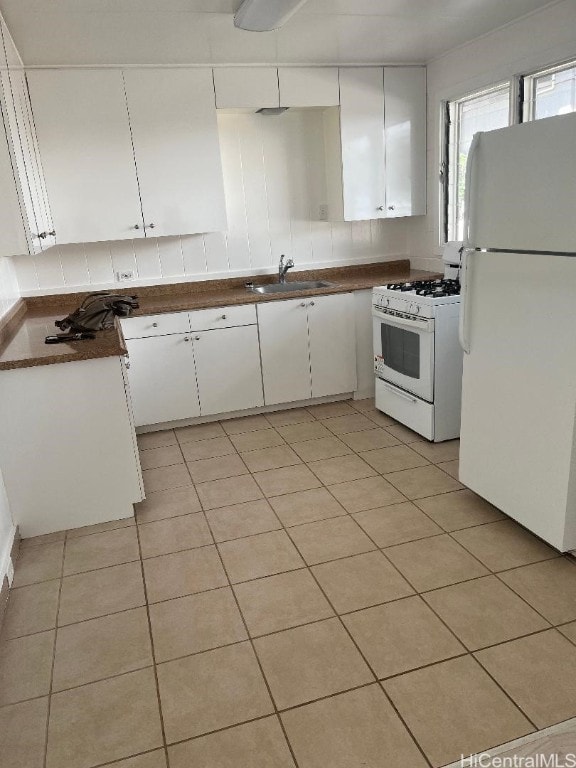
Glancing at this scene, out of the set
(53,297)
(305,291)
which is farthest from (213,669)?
(53,297)

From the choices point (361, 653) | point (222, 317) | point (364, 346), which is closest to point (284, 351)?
point (222, 317)

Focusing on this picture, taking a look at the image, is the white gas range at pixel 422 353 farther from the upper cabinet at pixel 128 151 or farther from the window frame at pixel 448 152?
the upper cabinet at pixel 128 151

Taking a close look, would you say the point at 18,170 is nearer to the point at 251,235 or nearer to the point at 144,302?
the point at 144,302

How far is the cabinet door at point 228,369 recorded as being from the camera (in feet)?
12.8

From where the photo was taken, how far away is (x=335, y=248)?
4582 mm

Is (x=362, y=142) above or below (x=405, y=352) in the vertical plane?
above

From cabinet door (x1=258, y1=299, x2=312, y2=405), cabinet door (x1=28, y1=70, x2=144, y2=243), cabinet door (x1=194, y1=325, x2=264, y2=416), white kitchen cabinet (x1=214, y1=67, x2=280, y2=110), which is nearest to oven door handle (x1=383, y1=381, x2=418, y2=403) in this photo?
cabinet door (x1=258, y1=299, x2=312, y2=405)

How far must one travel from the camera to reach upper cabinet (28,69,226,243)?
11.6 feet

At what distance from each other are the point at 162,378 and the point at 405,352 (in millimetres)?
1631

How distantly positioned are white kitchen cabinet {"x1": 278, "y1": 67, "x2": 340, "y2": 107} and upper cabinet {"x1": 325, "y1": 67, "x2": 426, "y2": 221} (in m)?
0.07

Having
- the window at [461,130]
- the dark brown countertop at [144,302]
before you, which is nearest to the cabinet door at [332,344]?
the dark brown countertop at [144,302]

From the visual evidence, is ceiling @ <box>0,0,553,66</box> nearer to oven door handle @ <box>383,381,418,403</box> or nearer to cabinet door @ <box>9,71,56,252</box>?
cabinet door @ <box>9,71,56,252</box>

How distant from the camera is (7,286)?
3453 mm

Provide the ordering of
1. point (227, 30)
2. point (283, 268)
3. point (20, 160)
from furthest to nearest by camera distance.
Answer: point (283, 268) < point (227, 30) < point (20, 160)
